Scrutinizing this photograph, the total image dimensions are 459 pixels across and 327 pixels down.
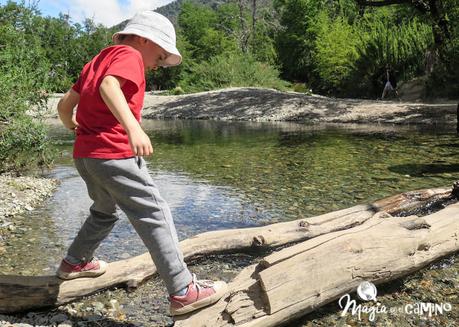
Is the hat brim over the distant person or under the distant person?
over

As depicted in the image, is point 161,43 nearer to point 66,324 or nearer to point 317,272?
point 317,272

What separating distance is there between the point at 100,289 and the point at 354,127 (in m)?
14.6

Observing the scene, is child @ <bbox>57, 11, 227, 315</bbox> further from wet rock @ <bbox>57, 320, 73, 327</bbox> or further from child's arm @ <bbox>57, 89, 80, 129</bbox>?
wet rock @ <bbox>57, 320, 73, 327</bbox>

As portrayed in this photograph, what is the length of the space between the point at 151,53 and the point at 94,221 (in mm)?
1189

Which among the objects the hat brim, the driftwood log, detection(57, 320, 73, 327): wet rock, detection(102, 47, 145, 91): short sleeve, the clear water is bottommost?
the clear water

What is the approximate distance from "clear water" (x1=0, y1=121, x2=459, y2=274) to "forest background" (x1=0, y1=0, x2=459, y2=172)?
1.54m

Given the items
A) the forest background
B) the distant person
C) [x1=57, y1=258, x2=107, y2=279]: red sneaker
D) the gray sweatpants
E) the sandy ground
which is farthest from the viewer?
the distant person

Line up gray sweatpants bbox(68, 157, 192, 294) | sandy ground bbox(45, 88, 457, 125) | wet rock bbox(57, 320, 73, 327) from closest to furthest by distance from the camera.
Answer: gray sweatpants bbox(68, 157, 192, 294) → wet rock bbox(57, 320, 73, 327) → sandy ground bbox(45, 88, 457, 125)

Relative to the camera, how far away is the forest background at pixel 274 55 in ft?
25.7

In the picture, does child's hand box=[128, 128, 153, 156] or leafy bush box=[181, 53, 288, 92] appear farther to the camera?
leafy bush box=[181, 53, 288, 92]

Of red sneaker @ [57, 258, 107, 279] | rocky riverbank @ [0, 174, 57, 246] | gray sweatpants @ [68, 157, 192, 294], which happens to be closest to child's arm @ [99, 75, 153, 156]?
gray sweatpants @ [68, 157, 192, 294]

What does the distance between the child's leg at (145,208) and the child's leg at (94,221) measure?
0.22 meters

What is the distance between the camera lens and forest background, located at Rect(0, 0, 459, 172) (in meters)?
7.82

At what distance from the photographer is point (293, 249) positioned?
312 cm
